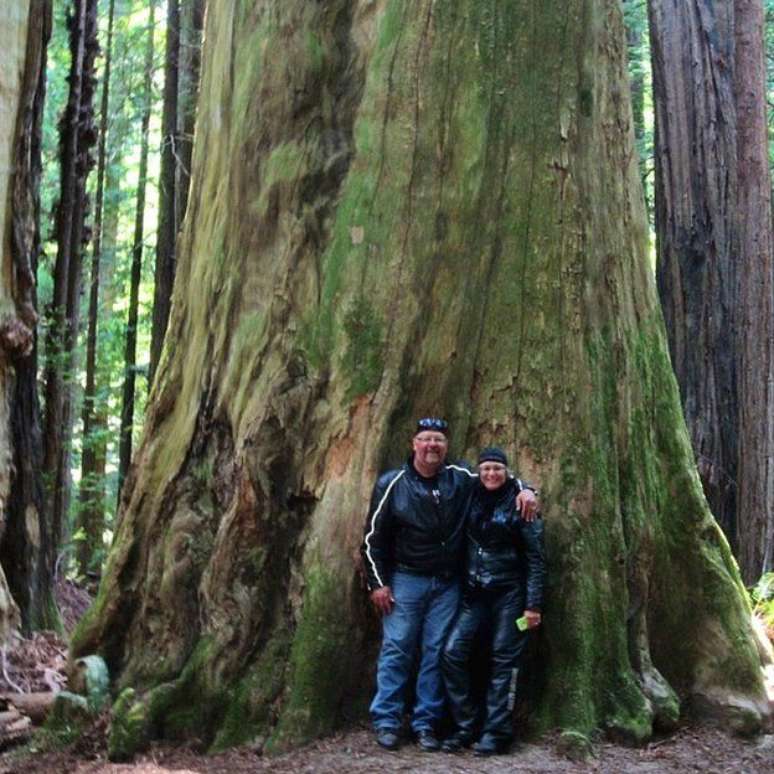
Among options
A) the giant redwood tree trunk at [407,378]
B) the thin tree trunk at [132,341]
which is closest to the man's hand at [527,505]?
the giant redwood tree trunk at [407,378]

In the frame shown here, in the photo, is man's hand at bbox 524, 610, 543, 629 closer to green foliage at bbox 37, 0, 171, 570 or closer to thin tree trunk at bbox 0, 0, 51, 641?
thin tree trunk at bbox 0, 0, 51, 641

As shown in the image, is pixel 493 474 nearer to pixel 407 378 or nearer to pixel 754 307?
pixel 407 378

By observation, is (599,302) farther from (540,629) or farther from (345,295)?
(540,629)

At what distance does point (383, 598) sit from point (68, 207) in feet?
32.3

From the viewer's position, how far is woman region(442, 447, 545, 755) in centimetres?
687

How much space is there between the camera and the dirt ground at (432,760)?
641 centimetres

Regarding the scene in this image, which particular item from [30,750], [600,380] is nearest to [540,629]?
[600,380]

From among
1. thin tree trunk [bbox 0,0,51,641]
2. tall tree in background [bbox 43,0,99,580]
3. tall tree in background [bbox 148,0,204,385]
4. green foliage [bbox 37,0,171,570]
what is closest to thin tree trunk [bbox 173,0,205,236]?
tall tree in background [bbox 148,0,204,385]

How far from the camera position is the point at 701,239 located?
12258 millimetres

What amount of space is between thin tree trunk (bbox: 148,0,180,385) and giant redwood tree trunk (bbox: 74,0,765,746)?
9039mm

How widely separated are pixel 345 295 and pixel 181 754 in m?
2.96

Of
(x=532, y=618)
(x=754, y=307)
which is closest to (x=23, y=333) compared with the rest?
(x=532, y=618)

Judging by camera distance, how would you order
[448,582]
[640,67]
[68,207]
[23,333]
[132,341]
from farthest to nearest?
[640,67]
[132,341]
[68,207]
[23,333]
[448,582]

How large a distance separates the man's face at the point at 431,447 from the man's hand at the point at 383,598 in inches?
31.5
